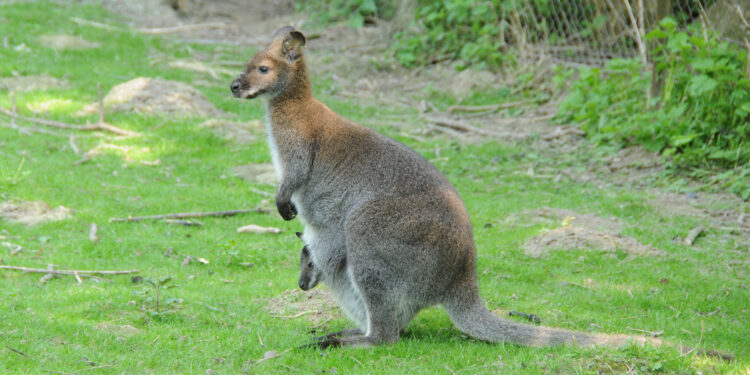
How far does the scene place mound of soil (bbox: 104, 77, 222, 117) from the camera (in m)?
10.5

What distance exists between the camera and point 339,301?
16.6 ft

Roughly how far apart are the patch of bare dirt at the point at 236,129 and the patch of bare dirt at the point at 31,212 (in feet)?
9.81

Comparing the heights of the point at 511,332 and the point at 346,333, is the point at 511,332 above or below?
above

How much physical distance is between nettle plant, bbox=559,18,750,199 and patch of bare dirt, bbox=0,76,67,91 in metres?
7.73

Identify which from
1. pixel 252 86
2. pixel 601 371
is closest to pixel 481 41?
pixel 252 86

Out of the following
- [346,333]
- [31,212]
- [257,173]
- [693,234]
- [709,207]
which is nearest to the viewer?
[346,333]

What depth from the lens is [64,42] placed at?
1345cm

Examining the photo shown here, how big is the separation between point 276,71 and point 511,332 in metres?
2.37

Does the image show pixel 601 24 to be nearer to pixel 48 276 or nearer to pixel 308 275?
pixel 308 275

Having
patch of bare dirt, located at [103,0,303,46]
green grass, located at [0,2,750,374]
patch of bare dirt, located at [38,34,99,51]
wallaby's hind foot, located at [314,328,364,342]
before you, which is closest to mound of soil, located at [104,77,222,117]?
green grass, located at [0,2,750,374]

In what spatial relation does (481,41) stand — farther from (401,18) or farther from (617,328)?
(617,328)

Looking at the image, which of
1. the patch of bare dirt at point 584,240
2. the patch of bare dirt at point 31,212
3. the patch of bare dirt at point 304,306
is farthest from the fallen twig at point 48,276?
the patch of bare dirt at point 584,240

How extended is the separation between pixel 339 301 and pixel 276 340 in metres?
0.48

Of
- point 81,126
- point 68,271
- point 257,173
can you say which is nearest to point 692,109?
point 257,173
